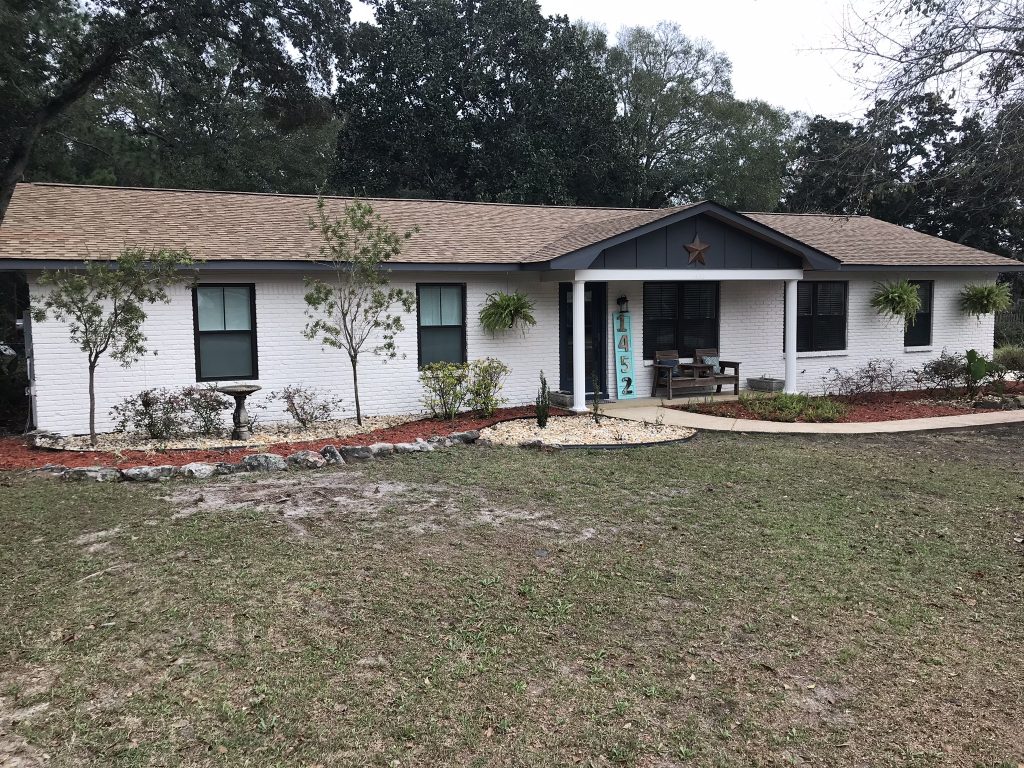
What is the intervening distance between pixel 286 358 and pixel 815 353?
10.3 metres

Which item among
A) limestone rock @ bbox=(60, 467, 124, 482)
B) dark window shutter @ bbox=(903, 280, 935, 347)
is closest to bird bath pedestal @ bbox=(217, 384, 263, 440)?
limestone rock @ bbox=(60, 467, 124, 482)

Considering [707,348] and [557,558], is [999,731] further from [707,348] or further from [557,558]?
[707,348]

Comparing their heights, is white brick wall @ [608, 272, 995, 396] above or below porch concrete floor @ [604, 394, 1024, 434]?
above

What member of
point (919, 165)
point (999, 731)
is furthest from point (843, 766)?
point (919, 165)

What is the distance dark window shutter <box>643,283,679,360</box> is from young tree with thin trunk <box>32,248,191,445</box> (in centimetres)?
808

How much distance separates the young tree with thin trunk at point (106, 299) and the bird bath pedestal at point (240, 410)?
1229mm

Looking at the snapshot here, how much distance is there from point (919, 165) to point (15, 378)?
29.8m

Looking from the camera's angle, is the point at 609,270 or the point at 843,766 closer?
the point at 843,766

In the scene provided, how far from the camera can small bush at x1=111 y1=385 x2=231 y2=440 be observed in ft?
34.9

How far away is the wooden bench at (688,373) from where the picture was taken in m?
14.6

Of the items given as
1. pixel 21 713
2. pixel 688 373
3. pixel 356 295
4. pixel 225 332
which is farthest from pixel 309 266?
pixel 21 713

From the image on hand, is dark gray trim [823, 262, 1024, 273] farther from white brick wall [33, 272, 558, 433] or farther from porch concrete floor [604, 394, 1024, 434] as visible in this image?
white brick wall [33, 272, 558, 433]

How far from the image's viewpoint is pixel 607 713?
3812 mm

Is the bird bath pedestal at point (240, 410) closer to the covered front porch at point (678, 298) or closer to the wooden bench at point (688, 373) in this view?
the covered front porch at point (678, 298)
